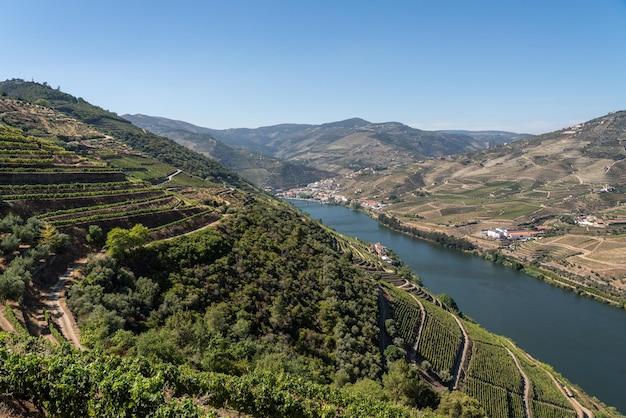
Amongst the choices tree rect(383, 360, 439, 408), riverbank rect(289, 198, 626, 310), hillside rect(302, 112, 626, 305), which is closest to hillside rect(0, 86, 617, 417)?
tree rect(383, 360, 439, 408)

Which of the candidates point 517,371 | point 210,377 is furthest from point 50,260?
point 517,371

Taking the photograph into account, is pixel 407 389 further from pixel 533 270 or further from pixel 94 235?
pixel 533 270

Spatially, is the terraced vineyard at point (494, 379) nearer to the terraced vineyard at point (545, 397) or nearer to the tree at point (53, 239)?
the terraced vineyard at point (545, 397)

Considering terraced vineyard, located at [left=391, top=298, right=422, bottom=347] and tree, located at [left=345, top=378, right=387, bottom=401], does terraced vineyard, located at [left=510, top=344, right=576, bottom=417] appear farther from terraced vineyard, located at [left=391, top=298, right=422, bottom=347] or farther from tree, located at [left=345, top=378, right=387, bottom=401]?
tree, located at [left=345, top=378, right=387, bottom=401]

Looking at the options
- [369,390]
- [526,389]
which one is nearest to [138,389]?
[369,390]

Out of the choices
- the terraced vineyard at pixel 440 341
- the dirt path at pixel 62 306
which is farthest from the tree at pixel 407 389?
the dirt path at pixel 62 306

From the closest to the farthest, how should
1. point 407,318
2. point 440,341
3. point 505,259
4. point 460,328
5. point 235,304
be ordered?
point 235,304
point 440,341
point 407,318
point 460,328
point 505,259
